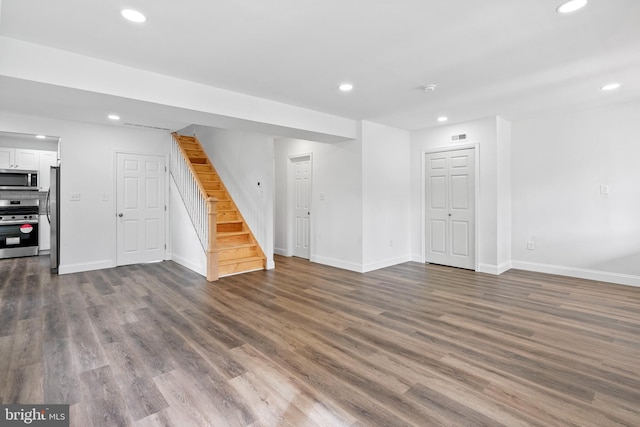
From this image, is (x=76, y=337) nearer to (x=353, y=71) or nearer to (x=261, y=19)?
(x=261, y=19)

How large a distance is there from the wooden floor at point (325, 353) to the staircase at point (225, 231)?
808mm

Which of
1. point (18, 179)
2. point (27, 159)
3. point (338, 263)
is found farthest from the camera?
point (27, 159)

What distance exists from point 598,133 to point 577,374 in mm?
3932

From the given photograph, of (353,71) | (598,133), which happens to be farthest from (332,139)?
(598,133)

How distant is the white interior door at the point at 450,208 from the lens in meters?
5.50

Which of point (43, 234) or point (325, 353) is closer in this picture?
point (325, 353)

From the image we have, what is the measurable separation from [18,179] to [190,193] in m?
4.02

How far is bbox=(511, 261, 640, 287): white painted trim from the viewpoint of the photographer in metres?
4.46

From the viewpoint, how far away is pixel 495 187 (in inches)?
202

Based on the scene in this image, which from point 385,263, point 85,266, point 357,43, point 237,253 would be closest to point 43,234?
point 85,266

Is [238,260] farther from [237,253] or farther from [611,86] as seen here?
[611,86]

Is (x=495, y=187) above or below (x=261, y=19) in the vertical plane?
below
